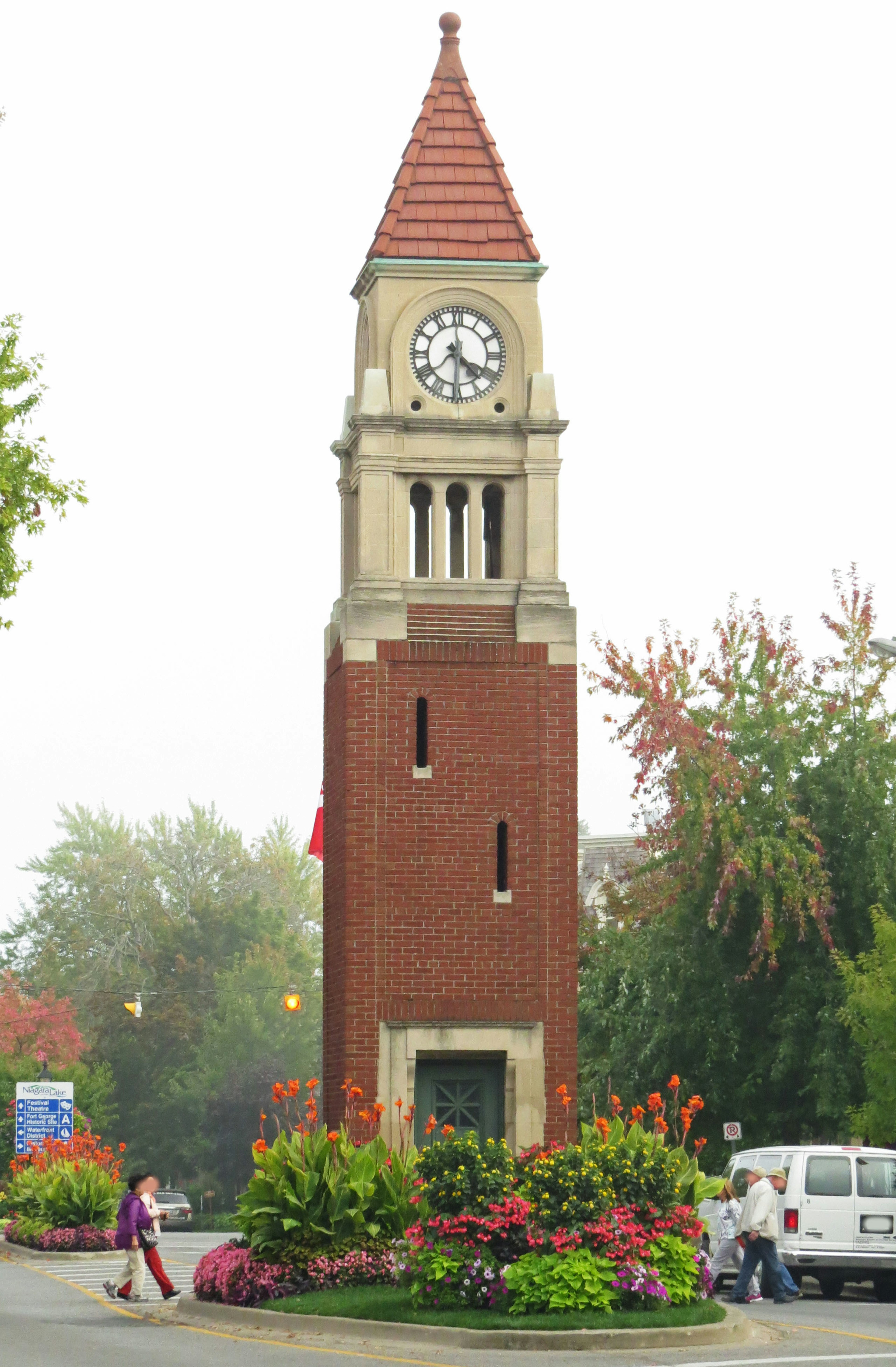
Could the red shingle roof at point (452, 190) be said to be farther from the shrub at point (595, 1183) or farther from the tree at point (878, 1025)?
the shrub at point (595, 1183)

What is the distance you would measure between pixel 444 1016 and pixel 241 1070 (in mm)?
54785

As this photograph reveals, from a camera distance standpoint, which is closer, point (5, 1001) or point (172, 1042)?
point (5, 1001)

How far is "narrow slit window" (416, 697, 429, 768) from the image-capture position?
30.3m

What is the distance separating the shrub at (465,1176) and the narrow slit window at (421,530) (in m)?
12.9

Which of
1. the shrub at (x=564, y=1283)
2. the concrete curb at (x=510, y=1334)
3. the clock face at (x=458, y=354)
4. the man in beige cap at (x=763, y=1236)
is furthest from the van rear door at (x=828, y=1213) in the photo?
the clock face at (x=458, y=354)

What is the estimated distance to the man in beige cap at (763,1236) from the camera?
2270 cm

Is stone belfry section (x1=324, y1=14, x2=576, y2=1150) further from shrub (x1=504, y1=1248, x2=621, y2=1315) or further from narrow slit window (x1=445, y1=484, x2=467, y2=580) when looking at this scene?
shrub (x1=504, y1=1248, x2=621, y2=1315)

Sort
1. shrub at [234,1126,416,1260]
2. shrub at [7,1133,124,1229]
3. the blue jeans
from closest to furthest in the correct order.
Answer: shrub at [234,1126,416,1260], the blue jeans, shrub at [7,1133,124,1229]

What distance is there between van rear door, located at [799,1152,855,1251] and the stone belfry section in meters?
4.43

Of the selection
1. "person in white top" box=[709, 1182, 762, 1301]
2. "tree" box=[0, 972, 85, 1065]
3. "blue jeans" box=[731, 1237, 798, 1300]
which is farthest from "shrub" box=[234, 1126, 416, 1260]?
"tree" box=[0, 972, 85, 1065]

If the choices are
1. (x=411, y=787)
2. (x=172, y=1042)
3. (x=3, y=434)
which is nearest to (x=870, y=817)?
(x=411, y=787)

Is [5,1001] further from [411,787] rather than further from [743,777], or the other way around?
[411,787]

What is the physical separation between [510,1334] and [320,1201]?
4326mm

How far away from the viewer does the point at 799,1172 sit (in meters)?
26.3
